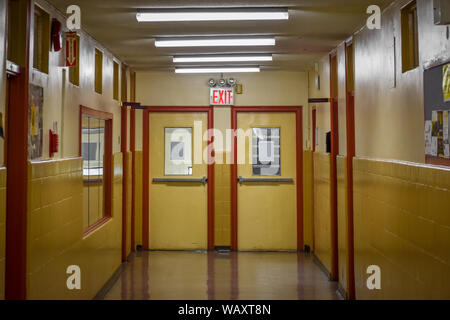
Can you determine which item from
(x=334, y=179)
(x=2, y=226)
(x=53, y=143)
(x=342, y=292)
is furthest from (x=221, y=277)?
(x=2, y=226)

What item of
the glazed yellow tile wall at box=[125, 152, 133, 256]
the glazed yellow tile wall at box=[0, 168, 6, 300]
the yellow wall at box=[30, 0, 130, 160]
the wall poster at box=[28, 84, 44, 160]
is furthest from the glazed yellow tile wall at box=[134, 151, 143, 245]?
the glazed yellow tile wall at box=[0, 168, 6, 300]

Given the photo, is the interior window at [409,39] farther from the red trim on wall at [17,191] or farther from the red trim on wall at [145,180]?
the red trim on wall at [145,180]

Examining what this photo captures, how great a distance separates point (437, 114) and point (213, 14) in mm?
2011

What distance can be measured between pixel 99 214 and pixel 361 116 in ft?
10.5

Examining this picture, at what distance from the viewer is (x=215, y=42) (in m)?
5.32

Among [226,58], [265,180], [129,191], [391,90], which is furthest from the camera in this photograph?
[265,180]

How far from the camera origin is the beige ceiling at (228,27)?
4.09 meters

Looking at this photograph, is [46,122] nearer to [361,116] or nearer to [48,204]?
[48,204]

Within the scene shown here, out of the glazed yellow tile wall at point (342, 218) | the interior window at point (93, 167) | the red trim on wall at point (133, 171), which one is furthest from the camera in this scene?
the red trim on wall at point (133, 171)

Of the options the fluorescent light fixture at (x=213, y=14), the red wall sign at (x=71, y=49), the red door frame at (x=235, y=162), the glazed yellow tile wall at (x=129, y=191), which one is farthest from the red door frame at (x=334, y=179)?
the red wall sign at (x=71, y=49)

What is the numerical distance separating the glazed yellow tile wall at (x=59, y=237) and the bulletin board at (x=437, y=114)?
2.69 meters

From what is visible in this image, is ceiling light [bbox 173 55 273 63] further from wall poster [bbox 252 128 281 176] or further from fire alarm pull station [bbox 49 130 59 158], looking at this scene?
fire alarm pull station [bbox 49 130 59 158]

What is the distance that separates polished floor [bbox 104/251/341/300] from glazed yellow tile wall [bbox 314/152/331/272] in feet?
0.80

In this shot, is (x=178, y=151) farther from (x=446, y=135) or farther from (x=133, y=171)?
(x=446, y=135)
